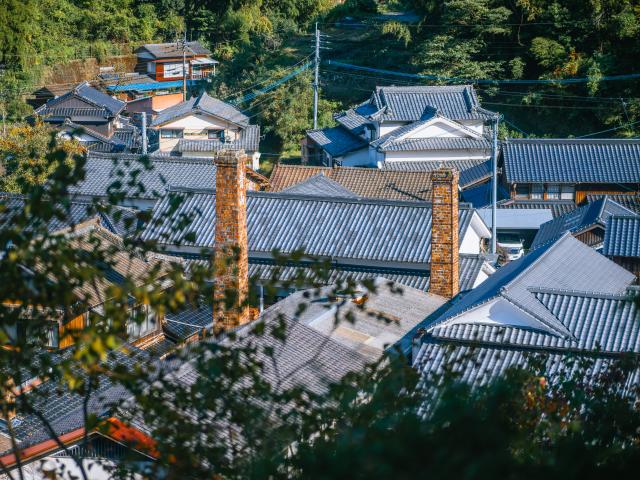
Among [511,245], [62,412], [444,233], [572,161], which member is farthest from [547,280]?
[572,161]

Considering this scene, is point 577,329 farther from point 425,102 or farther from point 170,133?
point 170,133

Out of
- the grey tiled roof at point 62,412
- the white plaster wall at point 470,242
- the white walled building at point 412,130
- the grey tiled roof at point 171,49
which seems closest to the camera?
the grey tiled roof at point 62,412

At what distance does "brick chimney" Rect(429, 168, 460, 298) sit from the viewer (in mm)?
13883

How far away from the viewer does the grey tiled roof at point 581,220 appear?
20516 mm

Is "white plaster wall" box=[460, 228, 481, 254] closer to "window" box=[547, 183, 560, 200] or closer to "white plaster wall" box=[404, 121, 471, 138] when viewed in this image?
"window" box=[547, 183, 560, 200]

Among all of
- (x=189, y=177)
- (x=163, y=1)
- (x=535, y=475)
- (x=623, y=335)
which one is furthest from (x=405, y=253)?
(x=163, y=1)

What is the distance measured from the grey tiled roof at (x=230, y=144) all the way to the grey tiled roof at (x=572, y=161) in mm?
10956

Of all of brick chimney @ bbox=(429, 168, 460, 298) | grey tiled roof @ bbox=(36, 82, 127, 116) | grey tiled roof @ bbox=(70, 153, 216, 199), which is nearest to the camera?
brick chimney @ bbox=(429, 168, 460, 298)

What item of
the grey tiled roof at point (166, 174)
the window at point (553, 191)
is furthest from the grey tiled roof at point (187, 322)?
the window at point (553, 191)

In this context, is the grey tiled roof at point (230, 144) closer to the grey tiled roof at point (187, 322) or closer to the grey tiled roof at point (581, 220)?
the grey tiled roof at point (581, 220)

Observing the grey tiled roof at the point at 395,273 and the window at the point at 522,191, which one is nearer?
the grey tiled roof at the point at 395,273

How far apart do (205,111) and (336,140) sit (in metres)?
5.35

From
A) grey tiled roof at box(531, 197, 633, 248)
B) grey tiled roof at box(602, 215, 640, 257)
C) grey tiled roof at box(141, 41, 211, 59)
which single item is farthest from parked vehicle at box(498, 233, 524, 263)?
grey tiled roof at box(141, 41, 211, 59)

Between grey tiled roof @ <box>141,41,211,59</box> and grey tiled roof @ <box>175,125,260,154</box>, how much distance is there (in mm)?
13647
